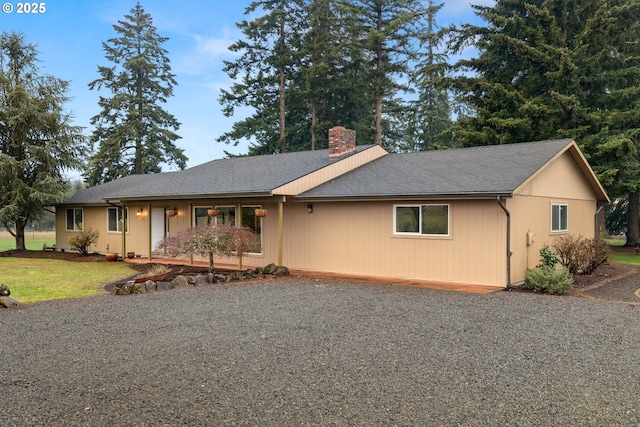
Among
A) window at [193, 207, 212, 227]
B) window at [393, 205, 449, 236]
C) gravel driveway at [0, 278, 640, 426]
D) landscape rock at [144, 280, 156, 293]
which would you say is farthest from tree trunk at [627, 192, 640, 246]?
landscape rock at [144, 280, 156, 293]

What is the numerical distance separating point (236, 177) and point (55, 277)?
616cm

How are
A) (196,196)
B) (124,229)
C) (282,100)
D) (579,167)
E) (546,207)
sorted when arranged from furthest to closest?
(282,100)
(124,229)
(579,167)
(196,196)
(546,207)

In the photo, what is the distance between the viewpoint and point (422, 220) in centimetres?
1112

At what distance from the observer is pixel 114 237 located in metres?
19.1

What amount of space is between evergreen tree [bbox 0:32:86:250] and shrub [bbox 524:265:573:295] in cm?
1945

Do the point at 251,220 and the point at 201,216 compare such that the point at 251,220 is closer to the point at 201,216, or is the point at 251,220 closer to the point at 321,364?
the point at 201,216

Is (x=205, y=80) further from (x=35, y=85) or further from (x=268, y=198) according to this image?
(x=268, y=198)

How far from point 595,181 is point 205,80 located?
2624 cm

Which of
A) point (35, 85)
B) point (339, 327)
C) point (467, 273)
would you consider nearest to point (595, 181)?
point (467, 273)

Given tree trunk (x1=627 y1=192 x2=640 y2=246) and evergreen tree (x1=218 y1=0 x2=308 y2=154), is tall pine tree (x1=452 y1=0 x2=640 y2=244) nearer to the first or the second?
tree trunk (x1=627 y1=192 x2=640 y2=246)

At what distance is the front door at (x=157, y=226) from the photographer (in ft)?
55.2

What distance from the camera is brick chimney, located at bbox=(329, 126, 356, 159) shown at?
15.2 m

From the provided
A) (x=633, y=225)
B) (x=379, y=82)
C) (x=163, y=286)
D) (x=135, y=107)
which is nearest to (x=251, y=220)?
(x=163, y=286)

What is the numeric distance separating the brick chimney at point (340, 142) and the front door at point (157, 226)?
6855mm
